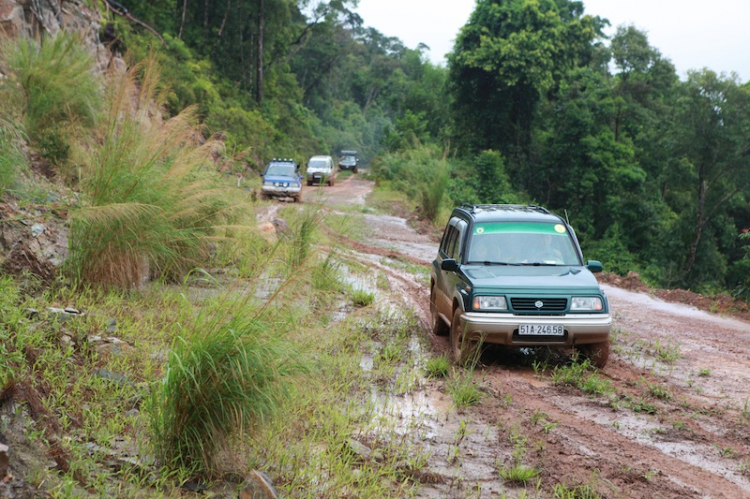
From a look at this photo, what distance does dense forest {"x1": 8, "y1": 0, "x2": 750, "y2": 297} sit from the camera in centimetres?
3172

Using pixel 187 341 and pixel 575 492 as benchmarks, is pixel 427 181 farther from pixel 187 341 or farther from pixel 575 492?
pixel 187 341

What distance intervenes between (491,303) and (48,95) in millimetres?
7030

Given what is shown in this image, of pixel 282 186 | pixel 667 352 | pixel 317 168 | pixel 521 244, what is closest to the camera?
pixel 521 244

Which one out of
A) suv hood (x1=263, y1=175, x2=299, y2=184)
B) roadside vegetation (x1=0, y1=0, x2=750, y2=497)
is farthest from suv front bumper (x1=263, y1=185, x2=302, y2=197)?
roadside vegetation (x1=0, y1=0, x2=750, y2=497)

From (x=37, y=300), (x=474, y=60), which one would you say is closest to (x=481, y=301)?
(x=37, y=300)

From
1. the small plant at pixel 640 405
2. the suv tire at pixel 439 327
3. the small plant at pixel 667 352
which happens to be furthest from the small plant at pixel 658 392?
the suv tire at pixel 439 327

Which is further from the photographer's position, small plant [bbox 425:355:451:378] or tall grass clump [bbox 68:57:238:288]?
A: small plant [bbox 425:355:451:378]

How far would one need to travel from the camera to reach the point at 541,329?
25.6 feet

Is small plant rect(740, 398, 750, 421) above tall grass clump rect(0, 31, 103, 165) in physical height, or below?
below

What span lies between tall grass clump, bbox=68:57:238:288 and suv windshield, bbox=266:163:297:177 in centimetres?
1983

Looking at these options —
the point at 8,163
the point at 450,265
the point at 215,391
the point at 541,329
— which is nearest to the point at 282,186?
the point at 450,265

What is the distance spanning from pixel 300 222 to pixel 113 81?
3.48m

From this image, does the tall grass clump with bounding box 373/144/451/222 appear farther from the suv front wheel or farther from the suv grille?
A: the suv grille

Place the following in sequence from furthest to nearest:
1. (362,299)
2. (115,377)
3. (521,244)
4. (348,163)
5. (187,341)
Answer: (348,163)
(362,299)
(521,244)
(115,377)
(187,341)
